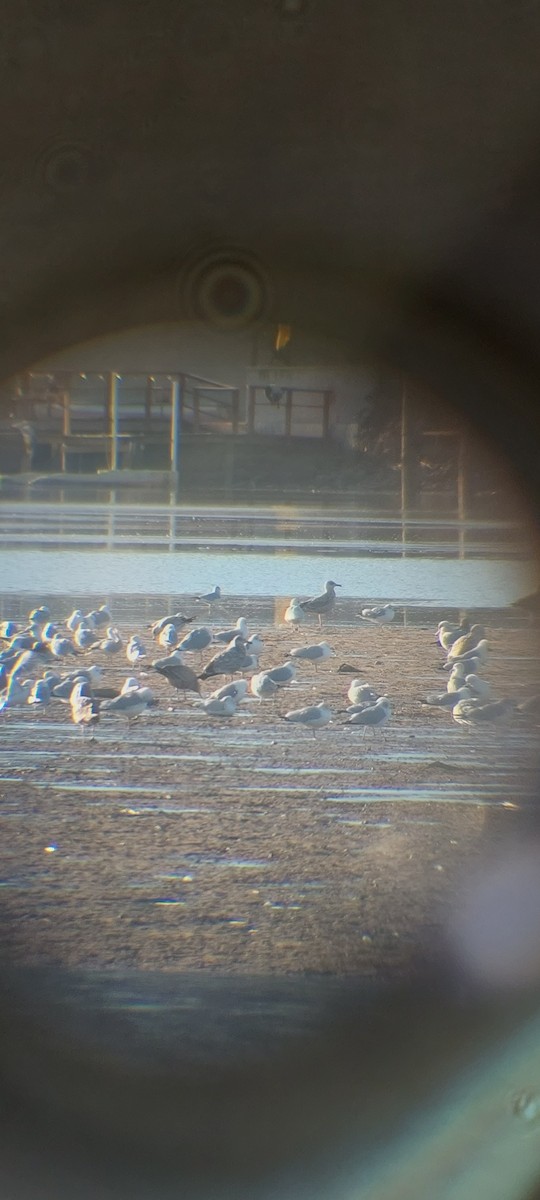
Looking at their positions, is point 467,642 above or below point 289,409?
below

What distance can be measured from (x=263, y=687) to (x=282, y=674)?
12cm

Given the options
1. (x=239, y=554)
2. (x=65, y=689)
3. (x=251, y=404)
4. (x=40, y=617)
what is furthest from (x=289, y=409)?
(x=239, y=554)

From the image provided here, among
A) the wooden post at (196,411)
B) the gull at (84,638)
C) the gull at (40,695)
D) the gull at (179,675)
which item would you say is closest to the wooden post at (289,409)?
the wooden post at (196,411)

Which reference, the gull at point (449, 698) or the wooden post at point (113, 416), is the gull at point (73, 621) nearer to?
the wooden post at point (113, 416)

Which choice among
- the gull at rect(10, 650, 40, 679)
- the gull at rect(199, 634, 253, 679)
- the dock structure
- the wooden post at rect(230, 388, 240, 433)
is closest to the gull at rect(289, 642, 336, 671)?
the gull at rect(199, 634, 253, 679)

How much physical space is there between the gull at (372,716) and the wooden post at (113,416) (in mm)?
1208

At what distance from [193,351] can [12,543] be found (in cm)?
370

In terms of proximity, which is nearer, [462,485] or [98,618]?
[462,485]

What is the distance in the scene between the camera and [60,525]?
521 centimetres

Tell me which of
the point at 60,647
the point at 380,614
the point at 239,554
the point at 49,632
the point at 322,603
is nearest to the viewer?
the point at 60,647

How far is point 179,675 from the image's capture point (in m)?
3.97

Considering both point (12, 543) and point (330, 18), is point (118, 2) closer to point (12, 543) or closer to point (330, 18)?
point (330, 18)

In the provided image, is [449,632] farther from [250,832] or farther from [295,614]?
[250,832]

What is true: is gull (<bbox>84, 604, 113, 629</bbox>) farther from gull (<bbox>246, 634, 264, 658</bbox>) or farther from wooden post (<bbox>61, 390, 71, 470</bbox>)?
wooden post (<bbox>61, 390, 71, 470</bbox>)
